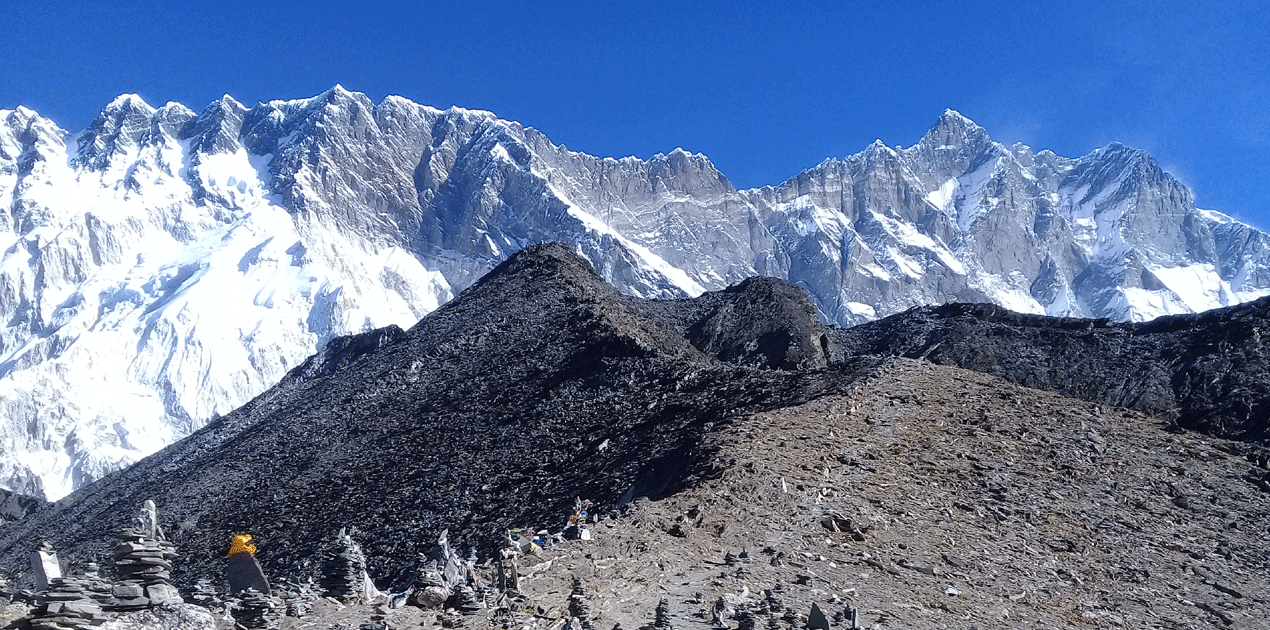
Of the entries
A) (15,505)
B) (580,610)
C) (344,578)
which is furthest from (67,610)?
(15,505)

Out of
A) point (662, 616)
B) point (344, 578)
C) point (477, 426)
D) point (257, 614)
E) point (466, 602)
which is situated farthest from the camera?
point (477, 426)

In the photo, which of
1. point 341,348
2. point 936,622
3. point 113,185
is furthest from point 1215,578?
point 113,185

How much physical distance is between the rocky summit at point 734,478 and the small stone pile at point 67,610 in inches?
102

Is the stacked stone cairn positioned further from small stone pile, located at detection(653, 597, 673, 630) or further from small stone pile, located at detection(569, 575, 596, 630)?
small stone pile, located at detection(653, 597, 673, 630)

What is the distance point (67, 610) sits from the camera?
41.8 ft

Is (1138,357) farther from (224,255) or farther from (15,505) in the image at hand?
(224,255)

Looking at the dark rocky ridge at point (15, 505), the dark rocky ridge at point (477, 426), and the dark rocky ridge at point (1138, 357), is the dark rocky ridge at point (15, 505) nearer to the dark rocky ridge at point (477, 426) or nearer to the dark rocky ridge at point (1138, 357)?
the dark rocky ridge at point (477, 426)

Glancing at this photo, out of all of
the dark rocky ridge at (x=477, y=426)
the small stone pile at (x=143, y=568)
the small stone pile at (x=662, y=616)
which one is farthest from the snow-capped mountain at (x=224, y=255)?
the small stone pile at (x=662, y=616)

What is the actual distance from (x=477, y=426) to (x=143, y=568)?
24.8 m

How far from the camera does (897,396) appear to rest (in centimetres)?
3036

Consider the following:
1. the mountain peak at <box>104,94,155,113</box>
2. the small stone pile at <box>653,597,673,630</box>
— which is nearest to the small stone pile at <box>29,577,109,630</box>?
the small stone pile at <box>653,597,673,630</box>

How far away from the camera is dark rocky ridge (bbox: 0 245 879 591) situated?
1207 inches

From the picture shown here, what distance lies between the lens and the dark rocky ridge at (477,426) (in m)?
30.7

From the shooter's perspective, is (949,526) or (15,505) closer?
(949,526)
